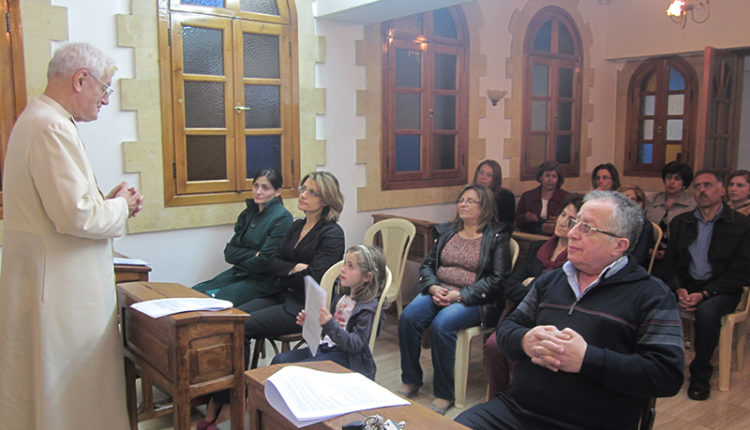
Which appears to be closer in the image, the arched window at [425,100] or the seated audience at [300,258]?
the seated audience at [300,258]

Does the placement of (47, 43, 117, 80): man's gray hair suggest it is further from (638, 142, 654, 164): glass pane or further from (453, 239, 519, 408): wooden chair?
(638, 142, 654, 164): glass pane

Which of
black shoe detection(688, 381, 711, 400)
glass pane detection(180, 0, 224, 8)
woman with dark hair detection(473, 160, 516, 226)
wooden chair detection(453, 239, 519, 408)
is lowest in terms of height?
black shoe detection(688, 381, 711, 400)

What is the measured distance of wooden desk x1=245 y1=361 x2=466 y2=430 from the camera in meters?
1.53

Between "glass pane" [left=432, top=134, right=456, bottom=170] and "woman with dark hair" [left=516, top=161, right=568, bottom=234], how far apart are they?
0.69 m

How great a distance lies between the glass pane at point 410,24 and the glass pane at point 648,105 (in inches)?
113

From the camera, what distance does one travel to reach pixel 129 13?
3.48m

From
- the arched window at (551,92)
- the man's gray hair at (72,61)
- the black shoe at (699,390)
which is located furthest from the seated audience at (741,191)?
the man's gray hair at (72,61)

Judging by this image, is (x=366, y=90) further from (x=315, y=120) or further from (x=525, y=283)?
(x=525, y=283)

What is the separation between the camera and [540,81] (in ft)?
19.1

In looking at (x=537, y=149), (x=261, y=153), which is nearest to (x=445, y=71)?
(x=537, y=149)

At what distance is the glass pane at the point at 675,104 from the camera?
6.11 meters

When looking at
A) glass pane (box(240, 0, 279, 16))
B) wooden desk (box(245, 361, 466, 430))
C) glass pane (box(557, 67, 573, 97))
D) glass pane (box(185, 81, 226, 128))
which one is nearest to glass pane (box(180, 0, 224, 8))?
glass pane (box(240, 0, 279, 16))

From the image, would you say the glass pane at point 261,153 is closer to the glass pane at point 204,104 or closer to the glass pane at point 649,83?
the glass pane at point 204,104

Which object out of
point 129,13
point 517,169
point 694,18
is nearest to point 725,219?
point 517,169
